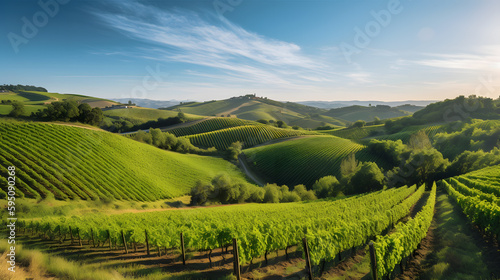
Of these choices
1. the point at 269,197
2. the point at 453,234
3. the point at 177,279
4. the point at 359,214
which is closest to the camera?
the point at 177,279

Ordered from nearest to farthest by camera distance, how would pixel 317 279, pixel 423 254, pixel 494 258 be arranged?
1. pixel 317 279
2. pixel 494 258
3. pixel 423 254

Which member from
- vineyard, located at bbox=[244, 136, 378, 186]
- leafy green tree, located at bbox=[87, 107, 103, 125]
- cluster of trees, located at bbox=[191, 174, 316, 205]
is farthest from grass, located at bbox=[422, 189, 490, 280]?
leafy green tree, located at bbox=[87, 107, 103, 125]

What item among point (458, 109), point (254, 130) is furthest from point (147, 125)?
point (458, 109)

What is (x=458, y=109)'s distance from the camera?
137500mm

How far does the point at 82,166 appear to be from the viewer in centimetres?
4062

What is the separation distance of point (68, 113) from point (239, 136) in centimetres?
7235

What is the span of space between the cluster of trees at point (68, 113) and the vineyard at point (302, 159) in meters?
56.8

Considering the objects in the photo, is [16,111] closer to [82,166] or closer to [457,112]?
[82,166]

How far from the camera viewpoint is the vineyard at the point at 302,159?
234 ft

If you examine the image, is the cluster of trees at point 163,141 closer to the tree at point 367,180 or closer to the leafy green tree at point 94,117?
the leafy green tree at point 94,117

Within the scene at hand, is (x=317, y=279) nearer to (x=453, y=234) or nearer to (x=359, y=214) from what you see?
(x=359, y=214)

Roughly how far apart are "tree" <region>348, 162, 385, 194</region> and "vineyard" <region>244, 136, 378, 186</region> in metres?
16.0

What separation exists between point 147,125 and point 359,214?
143 meters

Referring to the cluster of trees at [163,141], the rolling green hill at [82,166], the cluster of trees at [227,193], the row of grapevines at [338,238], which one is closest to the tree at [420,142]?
the cluster of trees at [227,193]
